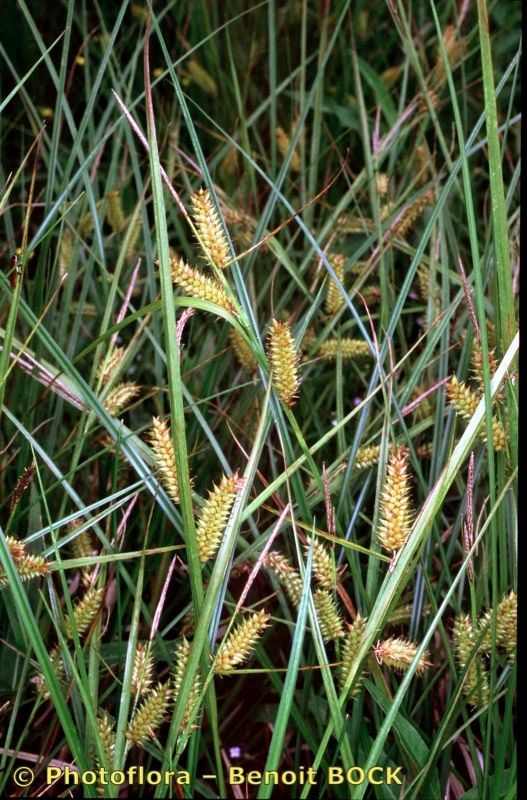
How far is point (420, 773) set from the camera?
608 mm

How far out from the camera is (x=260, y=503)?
63cm

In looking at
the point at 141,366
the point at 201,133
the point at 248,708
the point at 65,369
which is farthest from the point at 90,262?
the point at 201,133

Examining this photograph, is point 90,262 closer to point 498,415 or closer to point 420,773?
point 498,415

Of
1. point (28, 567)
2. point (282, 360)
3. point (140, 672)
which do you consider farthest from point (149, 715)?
point (282, 360)

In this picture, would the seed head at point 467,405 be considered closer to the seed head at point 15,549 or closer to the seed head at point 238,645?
the seed head at point 238,645

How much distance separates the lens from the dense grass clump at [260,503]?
601 mm

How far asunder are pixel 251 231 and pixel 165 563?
1.87ft

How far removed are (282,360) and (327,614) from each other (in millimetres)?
213

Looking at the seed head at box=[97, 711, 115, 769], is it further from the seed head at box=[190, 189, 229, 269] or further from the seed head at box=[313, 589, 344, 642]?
the seed head at box=[190, 189, 229, 269]

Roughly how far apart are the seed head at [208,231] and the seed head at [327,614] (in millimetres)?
277

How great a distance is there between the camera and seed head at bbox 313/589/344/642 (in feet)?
2.11

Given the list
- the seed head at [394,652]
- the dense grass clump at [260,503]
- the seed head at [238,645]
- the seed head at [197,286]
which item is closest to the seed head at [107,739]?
the dense grass clump at [260,503]

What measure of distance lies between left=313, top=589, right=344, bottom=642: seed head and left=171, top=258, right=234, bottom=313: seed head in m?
0.24

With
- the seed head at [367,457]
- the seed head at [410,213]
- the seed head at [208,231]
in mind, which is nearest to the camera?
the seed head at [208,231]
